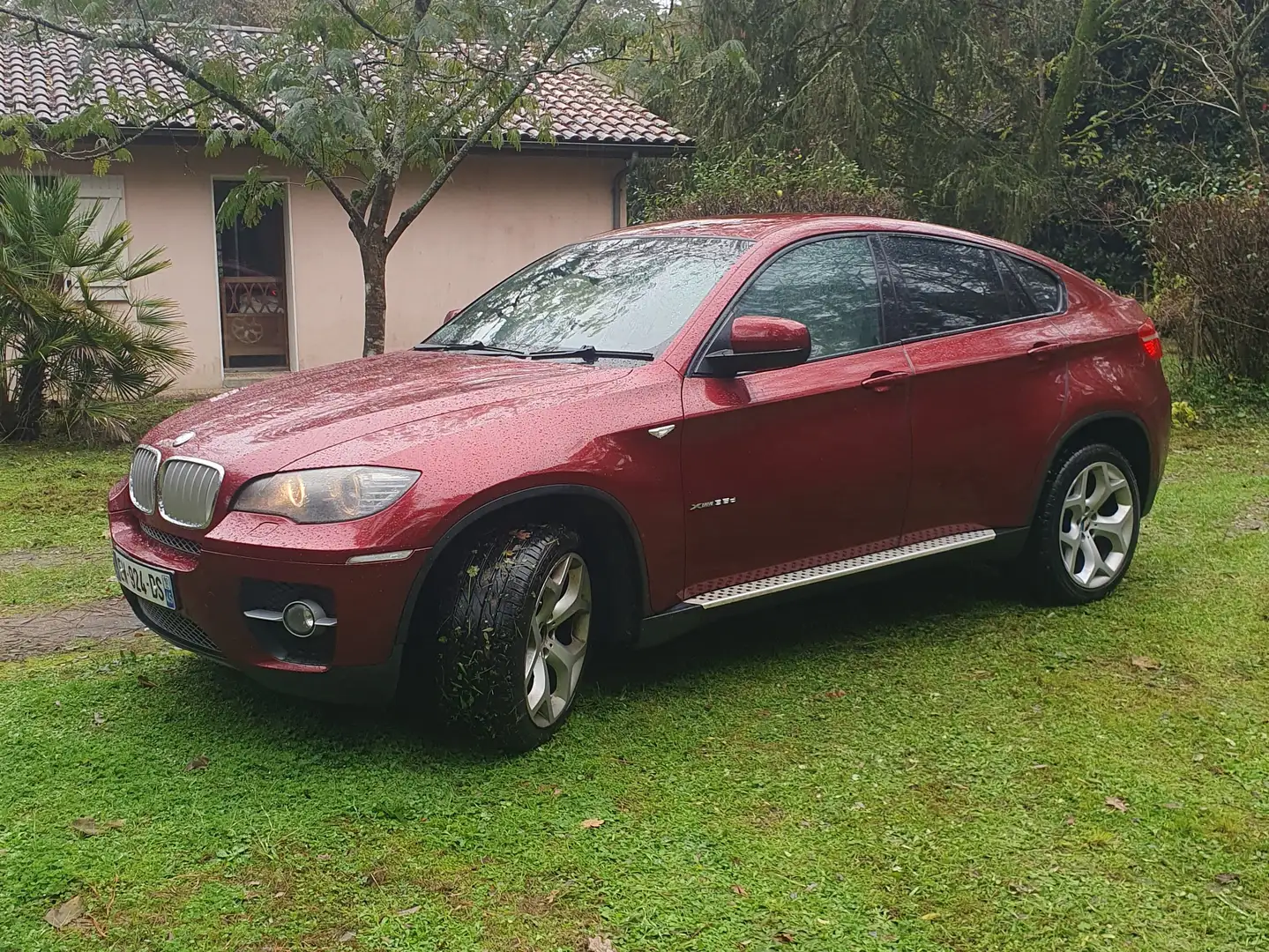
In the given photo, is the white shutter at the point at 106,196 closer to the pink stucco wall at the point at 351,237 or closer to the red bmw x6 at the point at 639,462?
the pink stucco wall at the point at 351,237

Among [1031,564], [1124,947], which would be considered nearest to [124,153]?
[1031,564]

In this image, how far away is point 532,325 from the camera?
4.47m

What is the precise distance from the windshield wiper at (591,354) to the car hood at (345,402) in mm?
46

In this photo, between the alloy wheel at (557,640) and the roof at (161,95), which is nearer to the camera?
the alloy wheel at (557,640)

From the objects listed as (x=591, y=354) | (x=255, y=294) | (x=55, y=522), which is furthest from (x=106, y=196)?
(x=591, y=354)

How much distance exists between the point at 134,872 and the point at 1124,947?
2352mm

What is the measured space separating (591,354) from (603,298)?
1.47 ft

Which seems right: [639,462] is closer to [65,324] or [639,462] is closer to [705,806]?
[705,806]

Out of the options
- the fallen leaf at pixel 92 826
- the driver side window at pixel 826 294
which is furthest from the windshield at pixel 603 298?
the fallen leaf at pixel 92 826

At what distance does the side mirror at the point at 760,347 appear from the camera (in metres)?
3.87

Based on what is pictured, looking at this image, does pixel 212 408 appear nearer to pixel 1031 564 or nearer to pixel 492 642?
pixel 492 642

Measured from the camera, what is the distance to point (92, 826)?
3.13 meters

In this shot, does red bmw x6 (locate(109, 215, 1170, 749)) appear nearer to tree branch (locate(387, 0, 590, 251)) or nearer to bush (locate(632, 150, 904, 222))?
tree branch (locate(387, 0, 590, 251))

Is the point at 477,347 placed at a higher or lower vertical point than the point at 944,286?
lower
